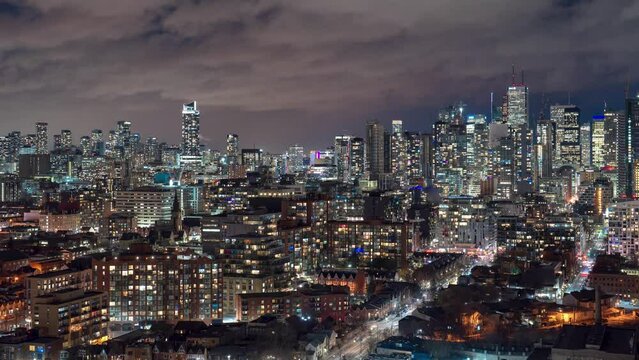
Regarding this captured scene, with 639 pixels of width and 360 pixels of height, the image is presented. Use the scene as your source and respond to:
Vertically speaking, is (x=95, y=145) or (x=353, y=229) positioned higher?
(x=95, y=145)

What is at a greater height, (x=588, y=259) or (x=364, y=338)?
(x=588, y=259)

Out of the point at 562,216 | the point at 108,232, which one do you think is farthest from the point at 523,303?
the point at 108,232

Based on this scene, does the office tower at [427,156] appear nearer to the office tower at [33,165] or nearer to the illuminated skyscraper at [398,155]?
the illuminated skyscraper at [398,155]

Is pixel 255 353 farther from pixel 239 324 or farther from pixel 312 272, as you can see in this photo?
pixel 312 272

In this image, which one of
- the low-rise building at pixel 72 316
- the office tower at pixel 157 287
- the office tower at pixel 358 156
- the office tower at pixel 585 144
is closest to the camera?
the low-rise building at pixel 72 316

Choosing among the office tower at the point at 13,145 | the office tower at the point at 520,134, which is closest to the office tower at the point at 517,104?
the office tower at the point at 520,134

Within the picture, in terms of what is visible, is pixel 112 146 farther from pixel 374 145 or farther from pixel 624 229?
pixel 624 229

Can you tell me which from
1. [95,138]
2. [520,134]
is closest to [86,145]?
[95,138]
